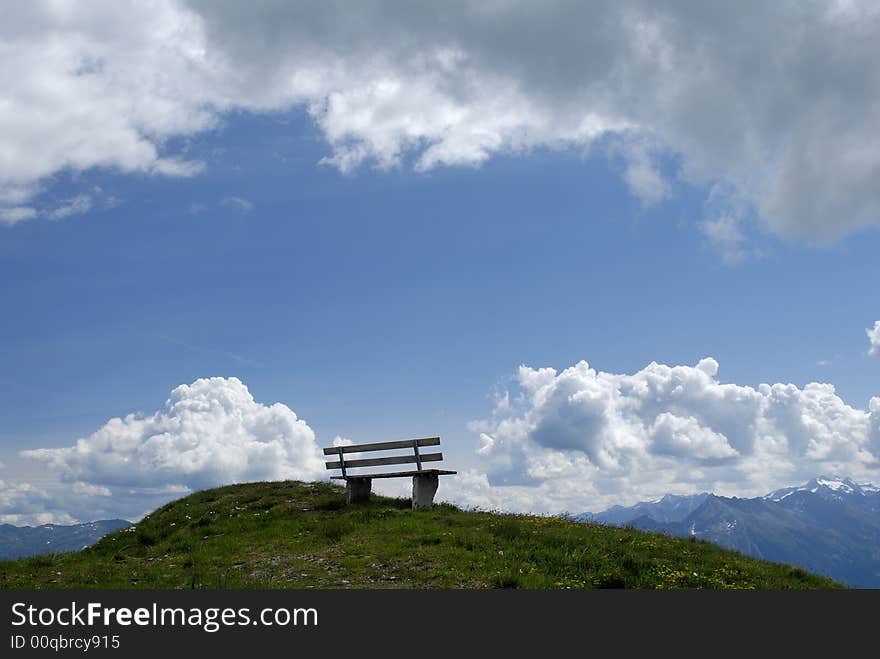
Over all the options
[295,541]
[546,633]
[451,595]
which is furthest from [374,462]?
[546,633]

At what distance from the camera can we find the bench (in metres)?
25.0

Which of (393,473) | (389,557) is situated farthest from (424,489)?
(389,557)

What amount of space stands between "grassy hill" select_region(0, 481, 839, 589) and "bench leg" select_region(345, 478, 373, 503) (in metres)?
0.69

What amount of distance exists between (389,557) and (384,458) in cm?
929

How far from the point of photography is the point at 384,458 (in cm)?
2631

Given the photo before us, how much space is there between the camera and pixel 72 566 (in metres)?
21.2

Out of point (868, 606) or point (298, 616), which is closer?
point (298, 616)

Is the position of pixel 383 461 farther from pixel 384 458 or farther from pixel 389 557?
pixel 389 557

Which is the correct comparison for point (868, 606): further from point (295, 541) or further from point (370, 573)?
point (295, 541)

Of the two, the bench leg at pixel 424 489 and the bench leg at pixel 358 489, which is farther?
the bench leg at pixel 358 489

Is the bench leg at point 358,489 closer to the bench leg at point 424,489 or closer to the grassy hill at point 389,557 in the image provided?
the grassy hill at point 389,557

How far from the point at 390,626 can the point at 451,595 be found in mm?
1749

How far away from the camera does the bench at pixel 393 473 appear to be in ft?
82.0

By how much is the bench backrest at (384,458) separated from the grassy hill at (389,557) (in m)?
1.64
